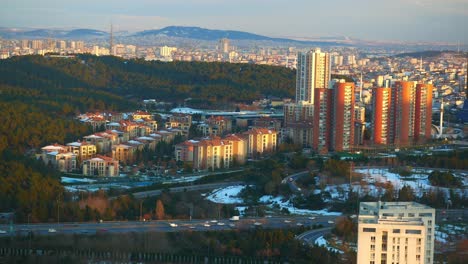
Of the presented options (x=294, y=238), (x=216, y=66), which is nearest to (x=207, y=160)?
(x=294, y=238)

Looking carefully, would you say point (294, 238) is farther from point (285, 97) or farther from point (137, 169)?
point (285, 97)

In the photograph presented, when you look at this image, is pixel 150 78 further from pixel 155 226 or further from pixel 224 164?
pixel 155 226

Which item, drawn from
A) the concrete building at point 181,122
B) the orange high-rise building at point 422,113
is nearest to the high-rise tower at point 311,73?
the concrete building at point 181,122

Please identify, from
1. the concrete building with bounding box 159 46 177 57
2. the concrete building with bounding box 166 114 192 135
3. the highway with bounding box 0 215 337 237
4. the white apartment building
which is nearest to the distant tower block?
the concrete building with bounding box 159 46 177 57

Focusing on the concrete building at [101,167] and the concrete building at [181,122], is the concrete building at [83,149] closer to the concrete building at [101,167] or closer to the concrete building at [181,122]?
the concrete building at [101,167]

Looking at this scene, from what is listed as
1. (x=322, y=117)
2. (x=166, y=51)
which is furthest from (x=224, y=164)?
(x=166, y=51)

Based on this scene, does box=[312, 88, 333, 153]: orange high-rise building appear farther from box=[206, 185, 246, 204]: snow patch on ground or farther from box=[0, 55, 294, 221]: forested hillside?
box=[0, 55, 294, 221]: forested hillside

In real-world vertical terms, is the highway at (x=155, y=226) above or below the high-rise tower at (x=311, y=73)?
below
